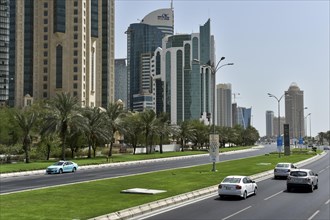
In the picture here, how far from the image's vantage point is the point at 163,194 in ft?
89.1

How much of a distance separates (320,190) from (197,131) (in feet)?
329

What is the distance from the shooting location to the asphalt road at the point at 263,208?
20.1m

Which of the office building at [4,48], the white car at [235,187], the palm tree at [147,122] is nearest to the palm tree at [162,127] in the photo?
the palm tree at [147,122]

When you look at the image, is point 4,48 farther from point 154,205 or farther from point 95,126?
point 154,205

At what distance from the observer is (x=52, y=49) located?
153625 millimetres

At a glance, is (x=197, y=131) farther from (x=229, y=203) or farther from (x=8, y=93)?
(x=229, y=203)

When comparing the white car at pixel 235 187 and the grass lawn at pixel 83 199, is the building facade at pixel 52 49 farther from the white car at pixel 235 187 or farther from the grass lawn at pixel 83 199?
the white car at pixel 235 187

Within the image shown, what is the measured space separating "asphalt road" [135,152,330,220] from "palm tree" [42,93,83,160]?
41.8m

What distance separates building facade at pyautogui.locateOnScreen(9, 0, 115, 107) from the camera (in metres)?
151

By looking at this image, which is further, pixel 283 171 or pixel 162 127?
pixel 162 127

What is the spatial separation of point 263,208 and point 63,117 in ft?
158

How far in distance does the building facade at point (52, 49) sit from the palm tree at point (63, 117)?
3183 inches

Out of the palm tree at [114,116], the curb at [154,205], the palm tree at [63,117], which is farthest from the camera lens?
the palm tree at [114,116]

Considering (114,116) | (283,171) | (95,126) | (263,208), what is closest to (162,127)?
(114,116)
